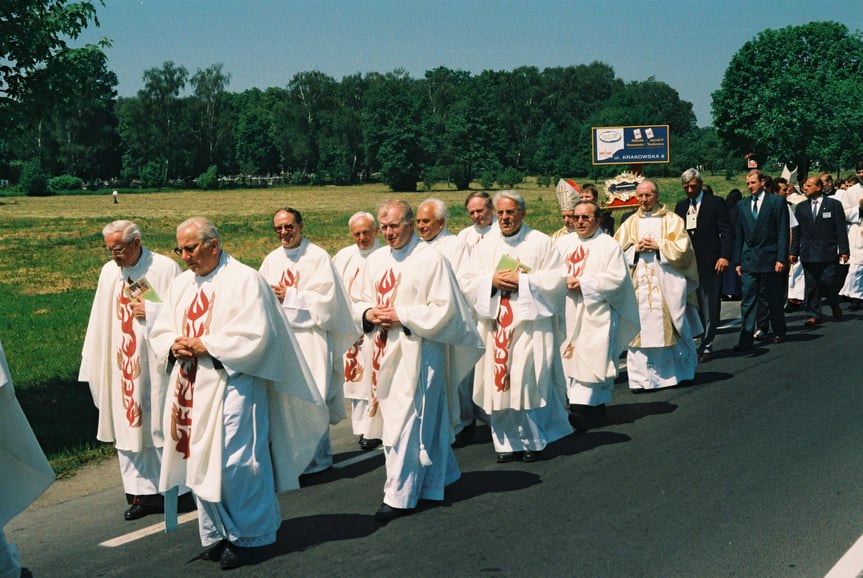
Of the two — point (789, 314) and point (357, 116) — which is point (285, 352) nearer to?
point (789, 314)

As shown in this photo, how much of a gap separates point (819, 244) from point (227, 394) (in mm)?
11354

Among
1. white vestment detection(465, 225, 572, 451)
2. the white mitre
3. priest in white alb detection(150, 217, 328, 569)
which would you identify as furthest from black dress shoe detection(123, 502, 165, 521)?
the white mitre

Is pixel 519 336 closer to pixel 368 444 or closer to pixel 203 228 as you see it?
pixel 368 444

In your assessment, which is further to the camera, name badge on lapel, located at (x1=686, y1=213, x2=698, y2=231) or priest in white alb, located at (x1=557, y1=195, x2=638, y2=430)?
name badge on lapel, located at (x1=686, y1=213, x2=698, y2=231)

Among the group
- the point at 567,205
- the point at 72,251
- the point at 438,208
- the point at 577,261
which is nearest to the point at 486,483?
the point at 438,208

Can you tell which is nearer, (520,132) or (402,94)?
(402,94)

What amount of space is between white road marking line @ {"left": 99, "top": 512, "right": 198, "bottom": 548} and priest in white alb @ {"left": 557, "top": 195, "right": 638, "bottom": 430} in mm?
3738

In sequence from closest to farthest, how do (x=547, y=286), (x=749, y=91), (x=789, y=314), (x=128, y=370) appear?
(x=128, y=370), (x=547, y=286), (x=789, y=314), (x=749, y=91)

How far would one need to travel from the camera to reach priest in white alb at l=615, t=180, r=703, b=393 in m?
9.89

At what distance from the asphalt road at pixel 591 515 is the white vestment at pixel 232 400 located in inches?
15.3

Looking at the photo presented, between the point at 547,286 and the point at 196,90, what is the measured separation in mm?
91510

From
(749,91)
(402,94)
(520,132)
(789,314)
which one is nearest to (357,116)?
(402,94)

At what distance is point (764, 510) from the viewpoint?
572 cm

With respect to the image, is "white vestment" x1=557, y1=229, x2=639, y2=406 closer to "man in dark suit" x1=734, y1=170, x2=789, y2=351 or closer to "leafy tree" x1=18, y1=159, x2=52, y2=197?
"man in dark suit" x1=734, y1=170, x2=789, y2=351
